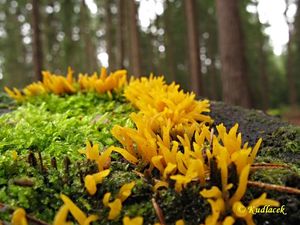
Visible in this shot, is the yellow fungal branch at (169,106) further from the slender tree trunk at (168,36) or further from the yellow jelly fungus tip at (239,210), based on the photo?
the slender tree trunk at (168,36)

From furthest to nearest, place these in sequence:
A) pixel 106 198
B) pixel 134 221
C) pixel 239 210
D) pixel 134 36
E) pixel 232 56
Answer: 1. pixel 134 36
2. pixel 232 56
3. pixel 106 198
4. pixel 239 210
5. pixel 134 221

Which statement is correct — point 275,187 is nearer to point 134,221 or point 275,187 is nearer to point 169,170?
point 169,170

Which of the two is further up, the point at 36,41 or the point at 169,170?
the point at 36,41

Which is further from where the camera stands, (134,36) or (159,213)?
(134,36)

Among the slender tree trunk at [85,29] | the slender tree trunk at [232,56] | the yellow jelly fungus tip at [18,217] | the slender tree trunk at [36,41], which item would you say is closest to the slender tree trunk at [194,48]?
the slender tree trunk at [232,56]

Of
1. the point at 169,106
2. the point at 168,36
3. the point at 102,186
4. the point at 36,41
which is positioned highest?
the point at 168,36

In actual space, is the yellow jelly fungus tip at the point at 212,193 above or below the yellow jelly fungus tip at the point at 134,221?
above

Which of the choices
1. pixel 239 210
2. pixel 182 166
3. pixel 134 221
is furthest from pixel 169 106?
pixel 134 221
